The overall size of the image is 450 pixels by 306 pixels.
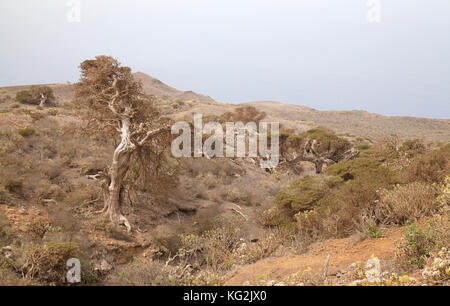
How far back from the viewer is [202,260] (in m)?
8.55

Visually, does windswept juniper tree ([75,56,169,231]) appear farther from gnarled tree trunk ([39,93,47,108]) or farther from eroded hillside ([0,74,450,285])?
gnarled tree trunk ([39,93,47,108])

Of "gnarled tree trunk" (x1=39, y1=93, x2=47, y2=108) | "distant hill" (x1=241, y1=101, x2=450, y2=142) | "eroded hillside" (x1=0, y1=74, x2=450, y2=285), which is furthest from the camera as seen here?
"distant hill" (x1=241, y1=101, x2=450, y2=142)

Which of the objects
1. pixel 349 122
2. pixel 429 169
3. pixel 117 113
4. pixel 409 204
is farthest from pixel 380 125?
pixel 117 113

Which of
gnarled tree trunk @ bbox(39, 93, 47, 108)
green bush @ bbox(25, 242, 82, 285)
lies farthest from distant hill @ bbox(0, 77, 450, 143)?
green bush @ bbox(25, 242, 82, 285)

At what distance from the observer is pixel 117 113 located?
9.72m

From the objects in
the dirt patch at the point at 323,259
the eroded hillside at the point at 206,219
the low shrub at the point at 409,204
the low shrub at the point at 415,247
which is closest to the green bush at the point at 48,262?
the eroded hillside at the point at 206,219

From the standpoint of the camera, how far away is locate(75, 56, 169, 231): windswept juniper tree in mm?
9258

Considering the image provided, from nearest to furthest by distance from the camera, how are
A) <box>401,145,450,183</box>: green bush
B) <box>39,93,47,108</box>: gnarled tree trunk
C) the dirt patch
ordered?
the dirt patch
<box>401,145,450,183</box>: green bush
<box>39,93,47,108</box>: gnarled tree trunk

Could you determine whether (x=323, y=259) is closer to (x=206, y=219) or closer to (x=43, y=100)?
(x=206, y=219)

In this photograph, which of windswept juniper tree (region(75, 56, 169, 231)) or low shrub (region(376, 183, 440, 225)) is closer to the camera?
low shrub (region(376, 183, 440, 225))

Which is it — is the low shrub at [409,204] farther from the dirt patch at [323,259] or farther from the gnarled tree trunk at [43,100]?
the gnarled tree trunk at [43,100]
